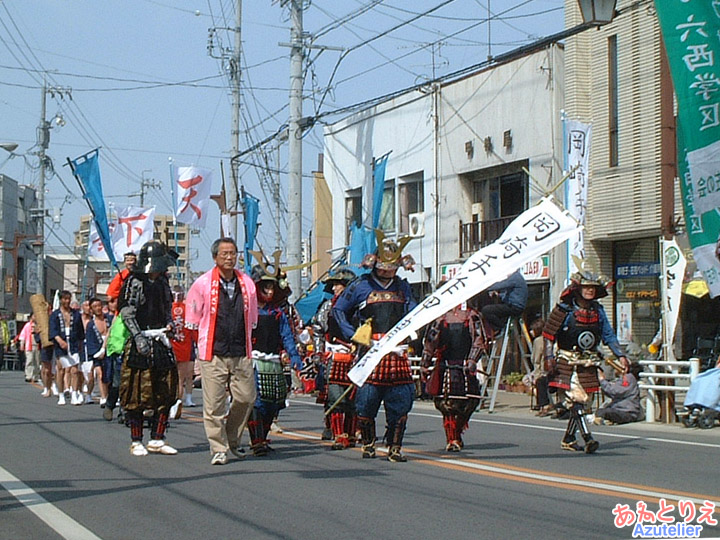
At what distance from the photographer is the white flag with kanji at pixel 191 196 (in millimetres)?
26922

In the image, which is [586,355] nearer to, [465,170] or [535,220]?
[535,220]

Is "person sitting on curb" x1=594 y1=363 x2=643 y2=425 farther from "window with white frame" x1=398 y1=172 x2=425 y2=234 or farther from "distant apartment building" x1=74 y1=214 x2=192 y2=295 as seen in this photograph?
"window with white frame" x1=398 y1=172 x2=425 y2=234

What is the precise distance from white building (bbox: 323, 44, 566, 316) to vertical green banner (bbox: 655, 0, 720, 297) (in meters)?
9.10

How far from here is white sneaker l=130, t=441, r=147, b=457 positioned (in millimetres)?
10523

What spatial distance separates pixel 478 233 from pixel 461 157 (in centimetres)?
220

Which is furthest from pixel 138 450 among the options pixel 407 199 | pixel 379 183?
pixel 407 199

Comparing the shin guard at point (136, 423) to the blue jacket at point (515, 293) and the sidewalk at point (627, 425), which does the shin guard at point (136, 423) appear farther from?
the sidewalk at point (627, 425)

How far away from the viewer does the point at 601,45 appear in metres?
23.2

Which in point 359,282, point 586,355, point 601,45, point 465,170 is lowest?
point 586,355

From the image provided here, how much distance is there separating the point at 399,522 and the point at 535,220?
422 centimetres

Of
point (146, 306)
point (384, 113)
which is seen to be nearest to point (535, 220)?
point (146, 306)

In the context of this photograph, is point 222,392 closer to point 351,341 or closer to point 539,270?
point 351,341

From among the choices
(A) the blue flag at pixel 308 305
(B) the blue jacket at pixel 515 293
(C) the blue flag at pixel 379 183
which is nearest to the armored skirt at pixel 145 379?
(B) the blue jacket at pixel 515 293

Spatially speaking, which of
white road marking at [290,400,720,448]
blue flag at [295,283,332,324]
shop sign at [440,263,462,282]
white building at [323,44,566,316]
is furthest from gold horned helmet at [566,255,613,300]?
shop sign at [440,263,462,282]
